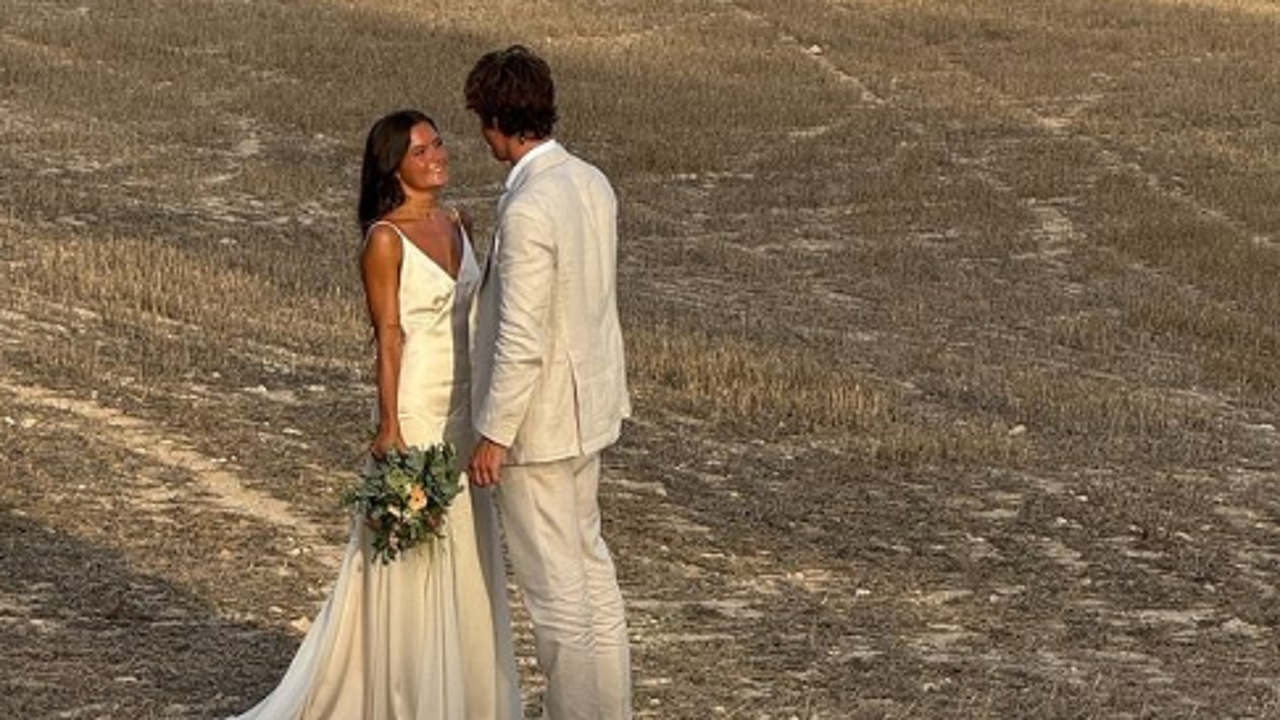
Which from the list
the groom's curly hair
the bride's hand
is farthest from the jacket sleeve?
the bride's hand

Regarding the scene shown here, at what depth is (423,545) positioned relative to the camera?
25.9 ft

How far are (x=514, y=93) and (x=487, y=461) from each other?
970 mm

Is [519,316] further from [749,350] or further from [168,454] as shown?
[749,350]

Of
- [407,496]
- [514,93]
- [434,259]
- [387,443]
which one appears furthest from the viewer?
[434,259]

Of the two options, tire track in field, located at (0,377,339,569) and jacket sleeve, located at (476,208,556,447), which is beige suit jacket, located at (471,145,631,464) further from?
tire track in field, located at (0,377,339,569)

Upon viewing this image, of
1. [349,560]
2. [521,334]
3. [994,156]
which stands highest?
[521,334]

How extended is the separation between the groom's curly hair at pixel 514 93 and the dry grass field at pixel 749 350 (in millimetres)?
2417

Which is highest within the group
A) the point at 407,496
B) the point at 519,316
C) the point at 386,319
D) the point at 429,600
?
the point at 519,316

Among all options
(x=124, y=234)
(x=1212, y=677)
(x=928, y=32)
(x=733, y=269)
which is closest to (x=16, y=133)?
(x=124, y=234)

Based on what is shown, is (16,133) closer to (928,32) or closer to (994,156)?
(994,156)

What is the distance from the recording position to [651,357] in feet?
53.3

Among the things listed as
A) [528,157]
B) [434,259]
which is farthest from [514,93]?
[434,259]

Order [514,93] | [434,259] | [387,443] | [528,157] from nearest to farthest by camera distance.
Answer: [514,93], [528,157], [387,443], [434,259]

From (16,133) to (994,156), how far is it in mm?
9370
